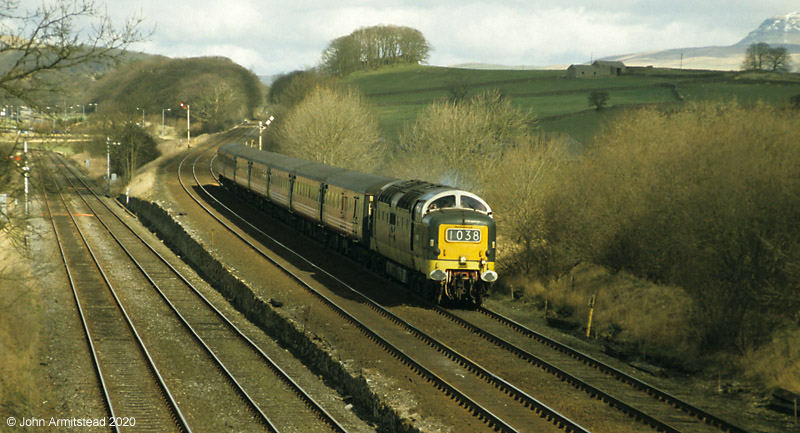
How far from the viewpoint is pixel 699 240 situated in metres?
20.6

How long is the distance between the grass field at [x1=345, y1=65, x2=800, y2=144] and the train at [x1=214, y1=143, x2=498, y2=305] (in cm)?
3445

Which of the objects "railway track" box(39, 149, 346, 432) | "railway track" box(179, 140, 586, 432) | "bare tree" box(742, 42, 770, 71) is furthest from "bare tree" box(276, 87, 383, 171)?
"bare tree" box(742, 42, 770, 71)

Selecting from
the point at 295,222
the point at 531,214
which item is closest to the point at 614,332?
the point at 531,214

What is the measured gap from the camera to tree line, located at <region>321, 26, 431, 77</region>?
152 meters

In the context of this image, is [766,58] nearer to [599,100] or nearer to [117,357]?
[599,100]

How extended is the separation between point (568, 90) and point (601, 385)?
102161 mm

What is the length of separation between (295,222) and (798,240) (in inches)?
1107

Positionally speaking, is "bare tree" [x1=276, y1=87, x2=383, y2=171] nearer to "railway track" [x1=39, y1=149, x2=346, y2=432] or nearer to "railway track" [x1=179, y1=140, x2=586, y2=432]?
"railway track" [x1=39, y1=149, x2=346, y2=432]

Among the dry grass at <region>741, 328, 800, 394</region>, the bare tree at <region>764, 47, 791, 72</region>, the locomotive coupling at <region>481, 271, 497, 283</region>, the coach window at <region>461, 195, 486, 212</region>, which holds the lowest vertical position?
the dry grass at <region>741, 328, 800, 394</region>

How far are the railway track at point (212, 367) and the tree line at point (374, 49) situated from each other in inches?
4667

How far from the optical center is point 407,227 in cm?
2572

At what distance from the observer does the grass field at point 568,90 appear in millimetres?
86562

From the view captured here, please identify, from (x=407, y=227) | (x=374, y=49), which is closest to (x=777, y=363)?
(x=407, y=227)

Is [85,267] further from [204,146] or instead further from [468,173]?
[204,146]
